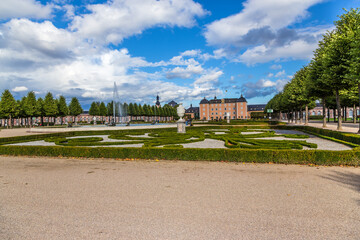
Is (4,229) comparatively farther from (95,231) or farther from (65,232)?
(95,231)

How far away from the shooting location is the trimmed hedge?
9.52m

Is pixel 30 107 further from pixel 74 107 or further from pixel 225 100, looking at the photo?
pixel 225 100

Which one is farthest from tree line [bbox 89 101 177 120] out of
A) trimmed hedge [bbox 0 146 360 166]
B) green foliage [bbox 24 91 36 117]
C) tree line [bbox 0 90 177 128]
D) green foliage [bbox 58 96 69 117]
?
trimmed hedge [bbox 0 146 360 166]

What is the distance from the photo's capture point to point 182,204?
5250 mm

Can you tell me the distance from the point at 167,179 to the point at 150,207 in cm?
235

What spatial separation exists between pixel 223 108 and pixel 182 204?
5587 inches

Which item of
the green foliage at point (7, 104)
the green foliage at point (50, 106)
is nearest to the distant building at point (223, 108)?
the green foliage at point (50, 106)

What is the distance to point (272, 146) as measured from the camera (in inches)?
483

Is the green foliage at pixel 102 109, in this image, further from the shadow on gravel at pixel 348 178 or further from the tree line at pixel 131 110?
the shadow on gravel at pixel 348 178

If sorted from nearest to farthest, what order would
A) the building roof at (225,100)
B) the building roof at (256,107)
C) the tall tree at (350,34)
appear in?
the tall tree at (350,34)
the building roof at (225,100)
the building roof at (256,107)

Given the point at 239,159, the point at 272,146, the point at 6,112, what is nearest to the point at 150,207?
the point at 239,159

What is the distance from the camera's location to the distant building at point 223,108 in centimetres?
14050

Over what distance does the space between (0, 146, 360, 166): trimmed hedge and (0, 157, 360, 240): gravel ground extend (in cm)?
85

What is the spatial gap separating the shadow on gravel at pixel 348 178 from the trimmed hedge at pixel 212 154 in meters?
1.33
